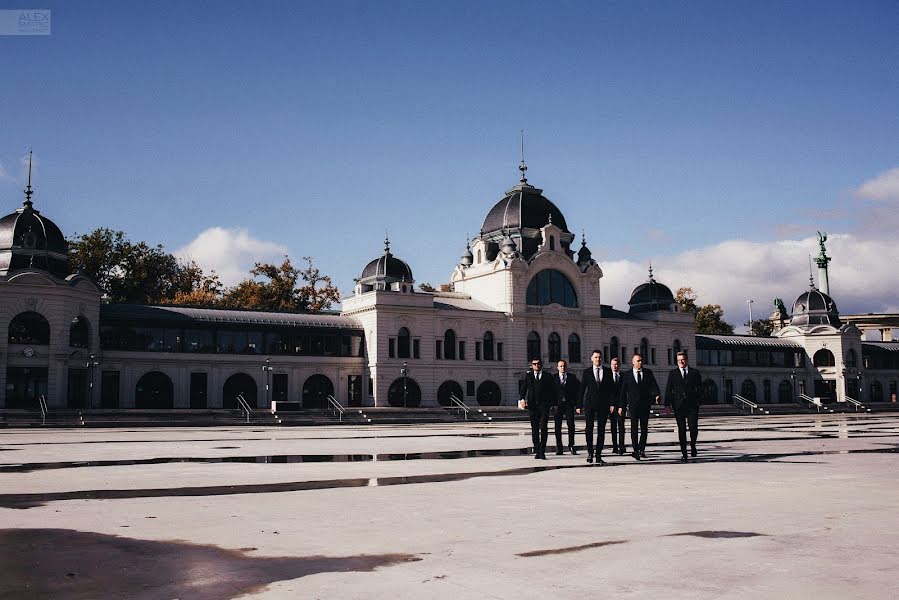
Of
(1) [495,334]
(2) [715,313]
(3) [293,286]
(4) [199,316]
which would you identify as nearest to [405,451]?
(4) [199,316]

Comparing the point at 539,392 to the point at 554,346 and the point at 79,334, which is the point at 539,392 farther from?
the point at 554,346

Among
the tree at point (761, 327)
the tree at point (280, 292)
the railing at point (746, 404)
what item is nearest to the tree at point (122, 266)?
the tree at point (280, 292)

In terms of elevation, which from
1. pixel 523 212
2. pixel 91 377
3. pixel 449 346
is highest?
pixel 523 212

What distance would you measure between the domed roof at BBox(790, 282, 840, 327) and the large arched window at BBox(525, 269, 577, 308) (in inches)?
1404

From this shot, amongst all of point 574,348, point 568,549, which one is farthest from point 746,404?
point 568,549

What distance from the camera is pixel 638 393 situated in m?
18.3

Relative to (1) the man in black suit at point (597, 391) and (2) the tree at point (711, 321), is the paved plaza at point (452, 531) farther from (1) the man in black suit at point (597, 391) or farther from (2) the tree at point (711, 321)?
(2) the tree at point (711, 321)

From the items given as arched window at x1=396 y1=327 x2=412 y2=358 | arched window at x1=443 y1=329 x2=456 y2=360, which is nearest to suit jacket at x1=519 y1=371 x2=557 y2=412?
arched window at x1=396 y1=327 x2=412 y2=358

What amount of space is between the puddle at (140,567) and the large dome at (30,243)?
53973mm

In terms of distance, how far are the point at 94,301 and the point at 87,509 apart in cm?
5185

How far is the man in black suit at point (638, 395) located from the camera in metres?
18.2

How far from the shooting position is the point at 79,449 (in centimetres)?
2184

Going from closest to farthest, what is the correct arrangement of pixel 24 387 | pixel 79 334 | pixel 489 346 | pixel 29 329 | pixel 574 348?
pixel 24 387 → pixel 29 329 → pixel 79 334 → pixel 489 346 → pixel 574 348

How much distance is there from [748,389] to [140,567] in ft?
305
